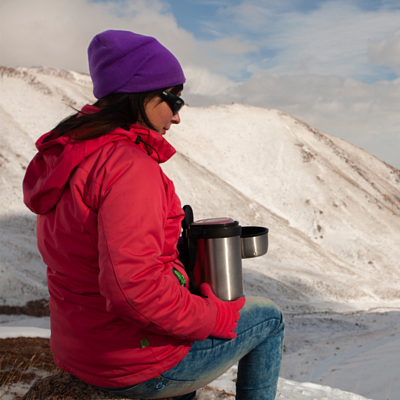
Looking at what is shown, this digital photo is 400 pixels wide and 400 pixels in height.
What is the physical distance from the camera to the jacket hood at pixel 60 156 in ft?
5.95

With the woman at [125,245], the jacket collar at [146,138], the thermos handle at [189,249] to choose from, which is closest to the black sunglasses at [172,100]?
the woman at [125,245]

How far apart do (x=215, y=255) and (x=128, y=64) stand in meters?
1.31

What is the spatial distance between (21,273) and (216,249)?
1178 centimetres

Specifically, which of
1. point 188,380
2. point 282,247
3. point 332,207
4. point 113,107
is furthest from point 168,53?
point 332,207

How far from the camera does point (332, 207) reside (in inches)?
1069

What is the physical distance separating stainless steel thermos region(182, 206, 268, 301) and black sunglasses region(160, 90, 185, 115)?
73 centimetres

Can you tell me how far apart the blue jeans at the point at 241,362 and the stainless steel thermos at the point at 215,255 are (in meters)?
0.19

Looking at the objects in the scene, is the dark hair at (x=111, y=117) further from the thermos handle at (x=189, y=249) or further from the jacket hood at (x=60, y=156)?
the thermos handle at (x=189, y=249)

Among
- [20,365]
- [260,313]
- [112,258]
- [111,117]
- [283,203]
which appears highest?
[111,117]

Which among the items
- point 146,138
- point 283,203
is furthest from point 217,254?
point 283,203

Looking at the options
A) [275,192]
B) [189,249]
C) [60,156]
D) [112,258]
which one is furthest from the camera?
[275,192]

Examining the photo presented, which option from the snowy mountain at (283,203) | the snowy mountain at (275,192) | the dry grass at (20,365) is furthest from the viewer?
the snowy mountain at (275,192)

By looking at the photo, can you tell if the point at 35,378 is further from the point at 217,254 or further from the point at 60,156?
the point at 60,156

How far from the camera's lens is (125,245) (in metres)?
1.62
